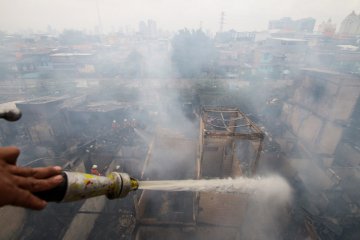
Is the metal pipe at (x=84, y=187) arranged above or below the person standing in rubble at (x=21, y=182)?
below

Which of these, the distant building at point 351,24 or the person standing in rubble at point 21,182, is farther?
the distant building at point 351,24

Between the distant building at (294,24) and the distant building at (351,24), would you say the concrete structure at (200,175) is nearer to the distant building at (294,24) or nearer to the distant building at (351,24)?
the distant building at (294,24)

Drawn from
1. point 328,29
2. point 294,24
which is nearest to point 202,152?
point 328,29

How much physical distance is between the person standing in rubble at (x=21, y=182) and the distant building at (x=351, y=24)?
3412 inches

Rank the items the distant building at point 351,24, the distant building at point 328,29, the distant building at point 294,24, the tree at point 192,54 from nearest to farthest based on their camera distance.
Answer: the tree at point 192,54
the distant building at point 328,29
the distant building at point 351,24
the distant building at point 294,24

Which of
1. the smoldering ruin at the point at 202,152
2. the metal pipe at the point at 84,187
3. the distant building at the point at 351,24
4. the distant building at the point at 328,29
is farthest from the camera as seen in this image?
the distant building at the point at 351,24

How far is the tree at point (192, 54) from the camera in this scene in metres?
34.7

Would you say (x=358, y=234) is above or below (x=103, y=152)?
below

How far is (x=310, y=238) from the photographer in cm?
691

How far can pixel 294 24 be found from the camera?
7788 centimetres

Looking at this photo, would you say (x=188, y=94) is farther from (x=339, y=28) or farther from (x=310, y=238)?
(x=339, y=28)

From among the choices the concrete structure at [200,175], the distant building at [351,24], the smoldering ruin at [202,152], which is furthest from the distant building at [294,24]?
the concrete structure at [200,175]

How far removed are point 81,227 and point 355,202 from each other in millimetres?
12256

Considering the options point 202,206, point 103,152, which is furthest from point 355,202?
point 103,152
